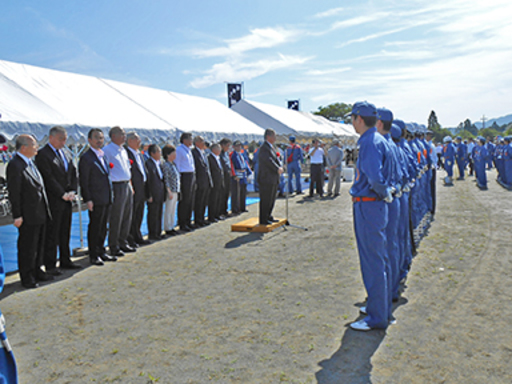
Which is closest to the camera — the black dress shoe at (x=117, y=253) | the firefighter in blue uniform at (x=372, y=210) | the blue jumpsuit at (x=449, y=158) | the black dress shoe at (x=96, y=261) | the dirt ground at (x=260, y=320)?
the dirt ground at (x=260, y=320)

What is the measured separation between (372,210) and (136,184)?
213 inches

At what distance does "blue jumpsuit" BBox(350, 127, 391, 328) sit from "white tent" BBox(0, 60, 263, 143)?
A: 18.5 feet

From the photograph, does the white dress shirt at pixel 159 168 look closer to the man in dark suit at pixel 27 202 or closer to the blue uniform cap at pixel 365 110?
the man in dark suit at pixel 27 202

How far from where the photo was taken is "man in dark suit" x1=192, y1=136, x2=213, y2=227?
413 inches

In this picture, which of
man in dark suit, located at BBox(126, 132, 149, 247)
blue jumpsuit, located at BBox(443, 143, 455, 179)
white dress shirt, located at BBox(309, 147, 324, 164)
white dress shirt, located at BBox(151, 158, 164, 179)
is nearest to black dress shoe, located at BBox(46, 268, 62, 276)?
man in dark suit, located at BBox(126, 132, 149, 247)

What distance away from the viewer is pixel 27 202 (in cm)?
593

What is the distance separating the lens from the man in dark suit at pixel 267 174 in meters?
9.63

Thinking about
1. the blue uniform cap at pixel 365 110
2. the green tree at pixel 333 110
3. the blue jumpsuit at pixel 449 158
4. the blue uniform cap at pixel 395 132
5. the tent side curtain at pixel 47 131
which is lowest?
the blue jumpsuit at pixel 449 158

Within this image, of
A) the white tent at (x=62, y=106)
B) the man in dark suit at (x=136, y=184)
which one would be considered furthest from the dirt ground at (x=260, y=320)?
the white tent at (x=62, y=106)

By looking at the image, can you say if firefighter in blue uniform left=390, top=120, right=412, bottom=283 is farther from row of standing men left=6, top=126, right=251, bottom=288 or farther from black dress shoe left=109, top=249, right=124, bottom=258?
black dress shoe left=109, top=249, right=124, bottom=258

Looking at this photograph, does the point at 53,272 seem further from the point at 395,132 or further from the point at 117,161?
the point at 395,132

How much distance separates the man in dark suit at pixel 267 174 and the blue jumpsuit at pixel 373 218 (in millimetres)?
5381

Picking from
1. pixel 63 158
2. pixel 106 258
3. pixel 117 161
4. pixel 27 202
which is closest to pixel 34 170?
pixel 27 202

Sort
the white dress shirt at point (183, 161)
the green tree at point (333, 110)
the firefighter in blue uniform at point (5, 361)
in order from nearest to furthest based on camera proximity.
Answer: the firefighter in blue uniform at point (5, 361)
the white dress shirt at point (183, 161)
the green tree at point (333, 110)
